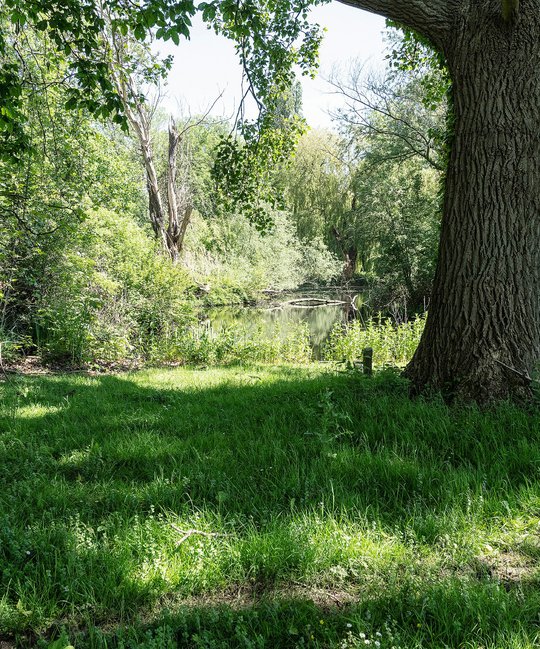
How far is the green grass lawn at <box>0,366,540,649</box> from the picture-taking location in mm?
1743

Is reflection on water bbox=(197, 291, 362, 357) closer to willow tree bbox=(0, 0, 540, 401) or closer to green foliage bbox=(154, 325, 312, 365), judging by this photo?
green foliage bbox=(154, 325, 312, 365)

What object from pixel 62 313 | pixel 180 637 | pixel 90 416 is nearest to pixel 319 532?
pixel 180 637

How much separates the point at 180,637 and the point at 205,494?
3.51ft

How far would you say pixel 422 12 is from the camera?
169 inches

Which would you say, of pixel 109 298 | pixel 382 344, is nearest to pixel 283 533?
pixel 382 344

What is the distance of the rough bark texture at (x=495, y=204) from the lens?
4.00 metres

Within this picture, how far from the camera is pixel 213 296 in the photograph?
94.8 ft

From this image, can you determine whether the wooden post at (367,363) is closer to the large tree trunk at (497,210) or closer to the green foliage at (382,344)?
the large tree trunk at (497,210)

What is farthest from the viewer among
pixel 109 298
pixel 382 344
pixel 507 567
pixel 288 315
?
pixel 288 315

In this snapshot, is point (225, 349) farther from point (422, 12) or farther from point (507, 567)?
point (507, 567)

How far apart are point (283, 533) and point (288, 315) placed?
24885 mm

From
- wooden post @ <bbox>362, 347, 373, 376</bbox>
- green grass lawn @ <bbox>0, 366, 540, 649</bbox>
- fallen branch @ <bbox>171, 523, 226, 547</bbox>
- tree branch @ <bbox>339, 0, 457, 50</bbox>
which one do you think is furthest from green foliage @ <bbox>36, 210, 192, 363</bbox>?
fallen branch @ <bbox>171, 523, 226, 547</bbox>

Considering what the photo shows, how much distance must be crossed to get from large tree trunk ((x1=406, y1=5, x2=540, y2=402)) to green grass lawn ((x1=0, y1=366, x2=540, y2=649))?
563mm

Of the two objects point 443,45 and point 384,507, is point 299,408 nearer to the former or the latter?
point 384,507
